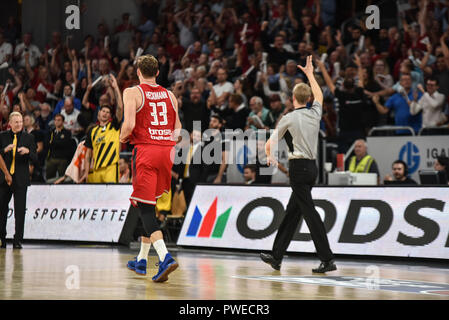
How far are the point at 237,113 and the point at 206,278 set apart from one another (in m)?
8.62

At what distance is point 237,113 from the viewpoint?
17.3 metres

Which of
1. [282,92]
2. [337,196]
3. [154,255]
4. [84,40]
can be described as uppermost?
[84,40]

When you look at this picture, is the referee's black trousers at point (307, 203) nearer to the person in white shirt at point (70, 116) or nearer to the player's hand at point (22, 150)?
the player's hand at point (22, 150)

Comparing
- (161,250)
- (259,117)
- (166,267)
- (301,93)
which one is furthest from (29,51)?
(166,267)

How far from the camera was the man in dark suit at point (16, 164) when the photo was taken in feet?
47.7

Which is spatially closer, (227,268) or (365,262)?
(227,268)

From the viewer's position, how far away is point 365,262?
11.7 meters

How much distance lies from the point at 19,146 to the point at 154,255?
3799mm

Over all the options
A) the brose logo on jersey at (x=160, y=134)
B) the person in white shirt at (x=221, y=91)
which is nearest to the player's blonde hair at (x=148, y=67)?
the brose logo on jersey at (x=160, y=134)

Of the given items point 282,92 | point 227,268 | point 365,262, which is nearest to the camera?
point 227,268
